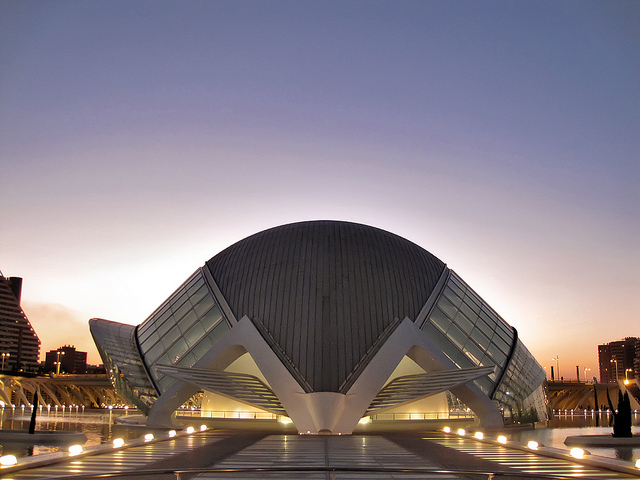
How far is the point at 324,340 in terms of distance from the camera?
28703 millimetres

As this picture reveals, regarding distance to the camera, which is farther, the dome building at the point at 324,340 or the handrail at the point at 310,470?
the dome building at the point at 324,340

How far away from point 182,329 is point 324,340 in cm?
787

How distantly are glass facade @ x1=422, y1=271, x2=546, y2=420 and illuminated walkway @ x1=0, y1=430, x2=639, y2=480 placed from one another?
27.1ft

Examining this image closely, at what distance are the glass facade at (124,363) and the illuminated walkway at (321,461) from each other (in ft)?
28.5

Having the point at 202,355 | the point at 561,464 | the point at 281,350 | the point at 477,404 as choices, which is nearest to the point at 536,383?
the point at 477,404

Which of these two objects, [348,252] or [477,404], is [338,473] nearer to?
[477,404]

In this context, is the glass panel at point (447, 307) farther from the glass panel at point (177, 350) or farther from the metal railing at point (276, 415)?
the glass panel at point (177, 350)

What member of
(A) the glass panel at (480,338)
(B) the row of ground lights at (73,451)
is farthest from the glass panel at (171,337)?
(A) the glass panel at (480,338)

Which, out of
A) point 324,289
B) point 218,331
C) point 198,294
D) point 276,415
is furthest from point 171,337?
point 324,289

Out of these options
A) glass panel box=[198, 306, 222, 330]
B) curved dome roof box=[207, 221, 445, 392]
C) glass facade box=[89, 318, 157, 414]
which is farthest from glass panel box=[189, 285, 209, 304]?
glass facade box=[89, 318, 157, 414]

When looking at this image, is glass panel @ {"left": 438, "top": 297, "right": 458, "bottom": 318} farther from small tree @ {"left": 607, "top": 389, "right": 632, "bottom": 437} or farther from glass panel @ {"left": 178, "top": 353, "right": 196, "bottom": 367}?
glass panel @ {"left": 178, "top": 353, "right": 196, "bottom": 367}

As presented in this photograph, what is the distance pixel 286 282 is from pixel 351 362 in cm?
549

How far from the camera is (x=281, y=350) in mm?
28547

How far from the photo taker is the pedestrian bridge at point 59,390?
68.9m
